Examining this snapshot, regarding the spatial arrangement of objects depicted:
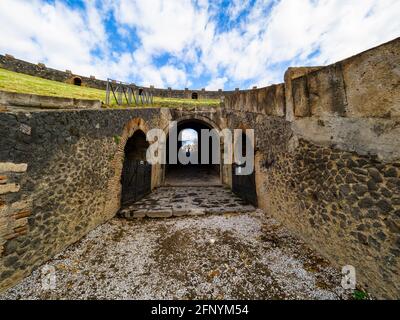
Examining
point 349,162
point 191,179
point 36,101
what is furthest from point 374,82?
point 191,179

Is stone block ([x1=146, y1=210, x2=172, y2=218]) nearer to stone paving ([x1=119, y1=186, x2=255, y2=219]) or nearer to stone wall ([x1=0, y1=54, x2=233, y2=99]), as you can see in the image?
stone paving ([x1=119, y1=186, x2=255, y2=219])

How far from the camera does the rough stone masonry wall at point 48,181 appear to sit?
288 cm

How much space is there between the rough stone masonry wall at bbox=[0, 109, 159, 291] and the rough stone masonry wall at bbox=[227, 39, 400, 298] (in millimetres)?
5078

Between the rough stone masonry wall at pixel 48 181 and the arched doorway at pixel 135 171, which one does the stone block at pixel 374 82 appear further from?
the arched doorway at pixel 135 171

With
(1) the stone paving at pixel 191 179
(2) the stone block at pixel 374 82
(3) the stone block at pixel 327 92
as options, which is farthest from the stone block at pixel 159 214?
(2) the stone block at pixel 374 82

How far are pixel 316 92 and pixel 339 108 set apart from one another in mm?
688

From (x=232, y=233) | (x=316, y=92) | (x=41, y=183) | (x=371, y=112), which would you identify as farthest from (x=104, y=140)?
(x=371, y=112)

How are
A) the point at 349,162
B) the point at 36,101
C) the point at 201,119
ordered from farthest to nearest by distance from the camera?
the point at 201,119
the point at 36,101
the point at 349,162

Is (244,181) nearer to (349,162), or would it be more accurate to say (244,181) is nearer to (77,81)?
(349,162)

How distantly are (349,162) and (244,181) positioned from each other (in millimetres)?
4402

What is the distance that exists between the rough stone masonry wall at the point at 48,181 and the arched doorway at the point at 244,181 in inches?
191

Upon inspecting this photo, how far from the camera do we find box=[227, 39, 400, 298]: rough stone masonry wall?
7.94 ft

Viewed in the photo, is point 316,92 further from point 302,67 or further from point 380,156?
point 380,156

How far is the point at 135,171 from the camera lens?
7.04 meters
